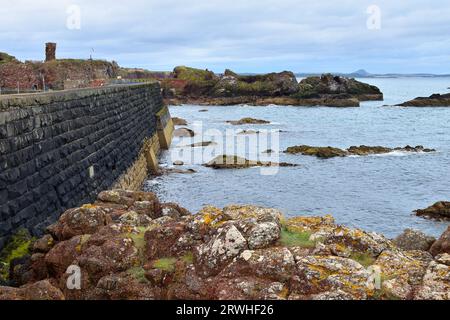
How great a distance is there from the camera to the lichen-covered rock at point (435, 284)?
7.36 metres

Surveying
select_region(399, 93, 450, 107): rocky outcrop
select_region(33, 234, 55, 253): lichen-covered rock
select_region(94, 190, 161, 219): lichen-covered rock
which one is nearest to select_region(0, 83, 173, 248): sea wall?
select_region(33, 234, 55, 253): lichen-covered rock

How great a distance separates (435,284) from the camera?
7.62 metres

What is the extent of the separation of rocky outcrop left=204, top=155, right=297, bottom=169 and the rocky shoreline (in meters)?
26.7

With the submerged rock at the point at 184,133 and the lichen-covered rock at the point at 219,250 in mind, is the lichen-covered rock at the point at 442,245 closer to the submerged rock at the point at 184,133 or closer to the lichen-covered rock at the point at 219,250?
the lichen-covered rock at the point at 219,250

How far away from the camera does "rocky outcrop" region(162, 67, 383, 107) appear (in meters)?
116

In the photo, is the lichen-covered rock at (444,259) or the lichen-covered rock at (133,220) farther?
the lichen-covered rock at (133,220)

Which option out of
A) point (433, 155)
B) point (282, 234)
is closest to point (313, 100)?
point (433, 155)

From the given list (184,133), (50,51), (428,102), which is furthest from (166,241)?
(428,102)

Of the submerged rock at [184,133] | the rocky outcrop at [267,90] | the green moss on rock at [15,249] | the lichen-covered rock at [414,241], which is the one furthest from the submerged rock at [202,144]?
the rocky outcrop at [267,90]

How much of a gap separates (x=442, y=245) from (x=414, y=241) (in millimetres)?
1122

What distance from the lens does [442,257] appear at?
8586 mm

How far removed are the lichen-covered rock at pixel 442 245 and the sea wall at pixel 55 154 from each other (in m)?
9.18

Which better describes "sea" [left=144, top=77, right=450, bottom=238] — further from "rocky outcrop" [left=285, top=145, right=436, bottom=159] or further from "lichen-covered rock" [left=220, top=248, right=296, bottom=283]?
"lichen-covered rock" [left=220, top=248, right=296, bottom=283]
